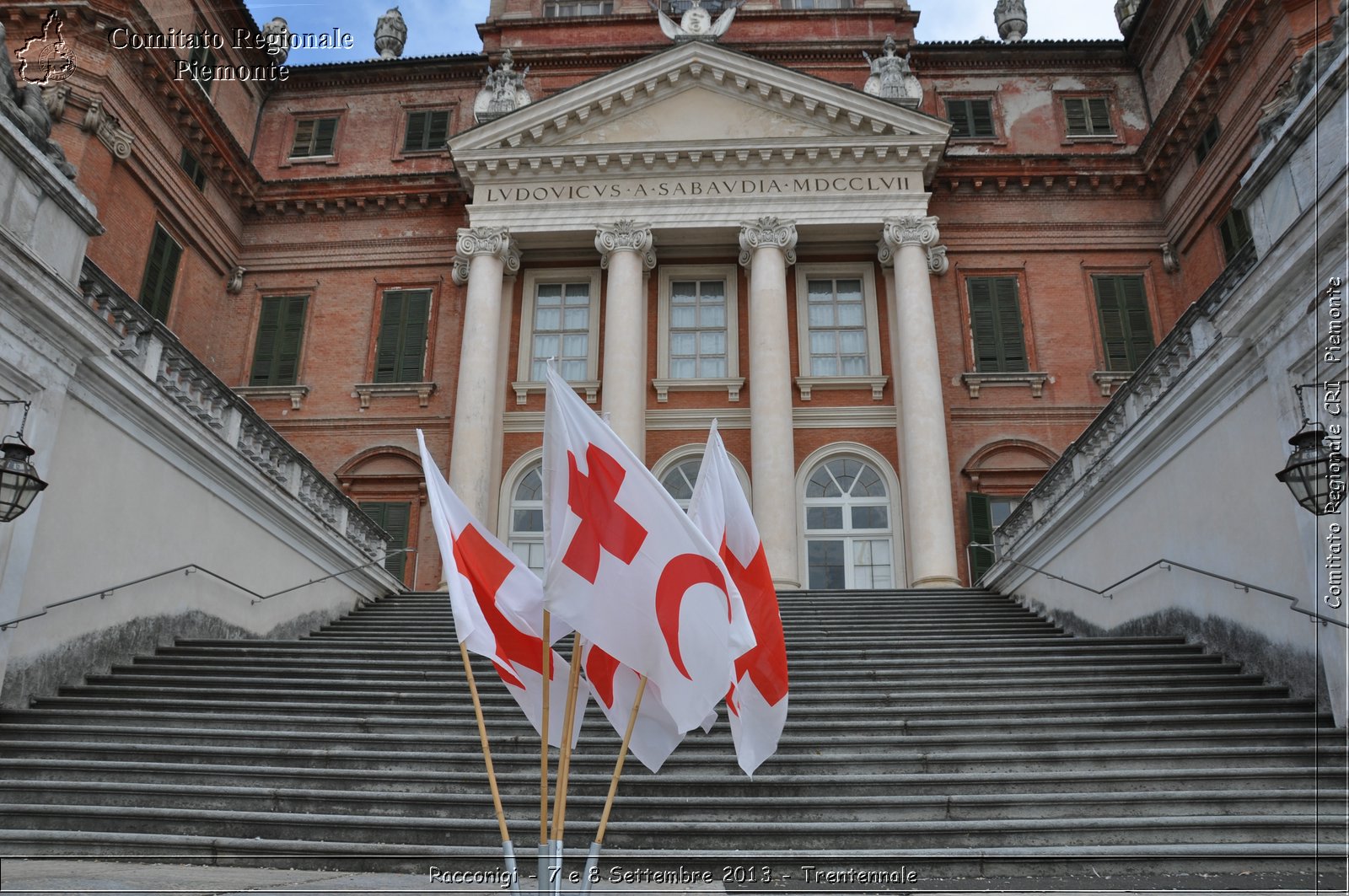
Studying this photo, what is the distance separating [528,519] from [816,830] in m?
15.2

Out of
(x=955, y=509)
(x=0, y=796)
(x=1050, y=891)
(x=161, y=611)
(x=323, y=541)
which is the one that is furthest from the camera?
(x=955, y=509)

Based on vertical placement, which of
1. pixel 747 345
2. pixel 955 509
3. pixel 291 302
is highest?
pixel 291 302

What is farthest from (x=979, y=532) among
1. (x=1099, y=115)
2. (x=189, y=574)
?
(x=189, y=574)

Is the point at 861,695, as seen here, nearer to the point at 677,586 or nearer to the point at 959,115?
the point at 677,586

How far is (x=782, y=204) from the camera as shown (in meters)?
21.4

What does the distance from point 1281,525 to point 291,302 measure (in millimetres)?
21559

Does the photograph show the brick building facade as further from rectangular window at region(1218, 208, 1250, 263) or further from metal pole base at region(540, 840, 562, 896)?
metal pole base at region(540, 840, 562, 896)

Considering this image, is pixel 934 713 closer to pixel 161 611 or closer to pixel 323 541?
pixel 161 611

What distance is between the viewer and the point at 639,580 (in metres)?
4.26

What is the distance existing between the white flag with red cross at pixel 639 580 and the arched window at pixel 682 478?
54.2 feet

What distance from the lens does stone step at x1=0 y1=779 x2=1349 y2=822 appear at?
679 centimetres

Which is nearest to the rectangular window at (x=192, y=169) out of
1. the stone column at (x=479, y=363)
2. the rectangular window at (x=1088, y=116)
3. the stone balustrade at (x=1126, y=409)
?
the stone column at (x=479, y=363)

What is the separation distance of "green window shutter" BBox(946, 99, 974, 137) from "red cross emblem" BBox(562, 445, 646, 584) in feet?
75.3

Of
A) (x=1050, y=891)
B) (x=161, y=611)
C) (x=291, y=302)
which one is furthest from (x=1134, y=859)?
(x=291, y=302)
